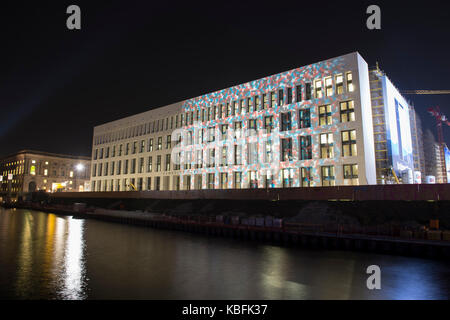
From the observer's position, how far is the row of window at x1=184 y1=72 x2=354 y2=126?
42.8 m

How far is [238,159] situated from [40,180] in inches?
3889

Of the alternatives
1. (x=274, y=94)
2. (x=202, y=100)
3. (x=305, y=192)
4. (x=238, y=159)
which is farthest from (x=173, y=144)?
(x=305, y=192)

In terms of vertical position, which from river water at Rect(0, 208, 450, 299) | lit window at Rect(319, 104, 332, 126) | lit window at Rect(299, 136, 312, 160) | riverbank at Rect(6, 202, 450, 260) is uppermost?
lit window at Rect(319, 104, 332, 126)

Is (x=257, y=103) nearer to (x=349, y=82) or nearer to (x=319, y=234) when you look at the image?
(x=349, y=82)

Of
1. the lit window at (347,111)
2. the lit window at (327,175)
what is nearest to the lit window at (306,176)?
the lit window at (327,175)

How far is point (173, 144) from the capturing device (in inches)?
2454

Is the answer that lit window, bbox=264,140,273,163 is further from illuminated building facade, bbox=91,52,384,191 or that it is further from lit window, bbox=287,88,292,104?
lit window, bbox=287,88,292,104

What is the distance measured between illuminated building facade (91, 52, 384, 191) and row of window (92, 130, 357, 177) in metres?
0.15

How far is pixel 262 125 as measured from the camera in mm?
48844

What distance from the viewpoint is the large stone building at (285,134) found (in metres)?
41.1

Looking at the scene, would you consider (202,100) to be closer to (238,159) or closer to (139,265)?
(238,159)

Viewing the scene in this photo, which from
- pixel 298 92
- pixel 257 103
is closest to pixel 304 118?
pixel 298 92

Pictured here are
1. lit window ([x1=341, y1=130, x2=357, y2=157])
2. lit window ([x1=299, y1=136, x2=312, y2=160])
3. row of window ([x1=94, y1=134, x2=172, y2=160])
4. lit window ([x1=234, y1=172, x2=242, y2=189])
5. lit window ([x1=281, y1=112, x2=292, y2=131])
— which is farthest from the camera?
row of window ([x1=94, y1=134, x2=172, y2=160])

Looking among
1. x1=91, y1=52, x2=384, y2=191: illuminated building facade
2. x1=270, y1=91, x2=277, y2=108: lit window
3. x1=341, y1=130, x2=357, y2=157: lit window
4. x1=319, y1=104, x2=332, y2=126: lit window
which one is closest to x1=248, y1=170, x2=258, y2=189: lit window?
x1=91, y1=52, x2=384, y2=191: illuminated building facade
